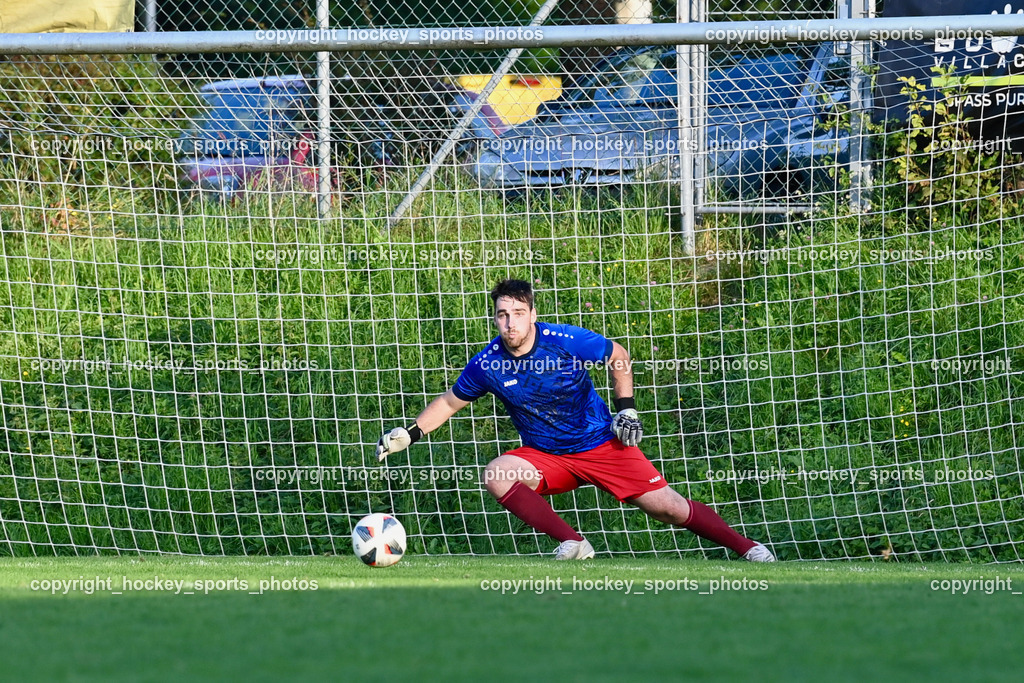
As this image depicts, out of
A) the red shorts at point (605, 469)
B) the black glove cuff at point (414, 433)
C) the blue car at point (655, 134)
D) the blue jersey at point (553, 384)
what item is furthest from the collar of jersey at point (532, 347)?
the blue car at point (655, 134)

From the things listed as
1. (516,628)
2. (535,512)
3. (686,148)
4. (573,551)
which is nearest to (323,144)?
(686,148)

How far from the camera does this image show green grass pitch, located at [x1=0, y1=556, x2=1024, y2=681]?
2742mm

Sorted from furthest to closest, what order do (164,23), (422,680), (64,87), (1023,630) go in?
1. (164,23)
2. (64,87)
3. (1023,630)
4. (422,680)

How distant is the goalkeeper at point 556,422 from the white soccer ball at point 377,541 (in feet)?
2.89

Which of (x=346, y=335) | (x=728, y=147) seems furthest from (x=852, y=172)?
(x=346, y=335)

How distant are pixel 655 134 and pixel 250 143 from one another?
3.19 meters

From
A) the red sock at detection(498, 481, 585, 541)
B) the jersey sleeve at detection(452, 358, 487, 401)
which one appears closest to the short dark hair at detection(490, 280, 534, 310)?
the jersey sleeve at detection(452, 358, 487, 401)

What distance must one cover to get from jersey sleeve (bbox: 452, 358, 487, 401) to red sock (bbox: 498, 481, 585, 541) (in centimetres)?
57

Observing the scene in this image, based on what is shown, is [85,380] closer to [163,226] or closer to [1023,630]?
[163,226]

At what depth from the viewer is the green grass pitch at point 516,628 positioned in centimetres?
274

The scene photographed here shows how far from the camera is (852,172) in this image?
26.7ft

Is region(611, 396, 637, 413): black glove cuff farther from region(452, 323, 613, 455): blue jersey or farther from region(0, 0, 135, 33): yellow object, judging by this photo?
region(0, 0, 135, 33): yellow object

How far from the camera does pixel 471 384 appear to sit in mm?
6512

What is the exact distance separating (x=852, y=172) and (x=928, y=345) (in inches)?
51.5
